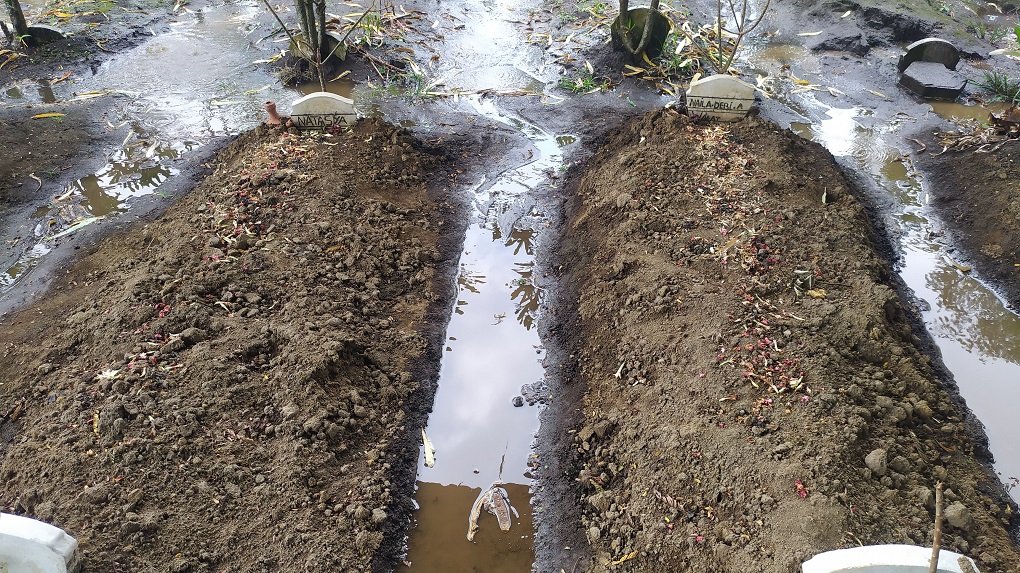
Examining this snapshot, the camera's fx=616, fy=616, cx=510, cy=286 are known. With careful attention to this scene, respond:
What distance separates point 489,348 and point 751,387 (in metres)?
2.33

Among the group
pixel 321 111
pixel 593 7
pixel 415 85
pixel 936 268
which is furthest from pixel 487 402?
pixel 593 7

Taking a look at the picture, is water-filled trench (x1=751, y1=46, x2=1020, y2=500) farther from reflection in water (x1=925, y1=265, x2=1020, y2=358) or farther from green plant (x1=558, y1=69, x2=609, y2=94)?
green plant (x1=558, y1=69, x2=609, y2=94)

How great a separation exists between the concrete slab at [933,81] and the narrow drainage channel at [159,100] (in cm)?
888

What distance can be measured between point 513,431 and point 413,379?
96cm

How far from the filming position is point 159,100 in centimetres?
939

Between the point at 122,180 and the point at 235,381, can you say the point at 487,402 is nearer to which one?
the point at 235,381

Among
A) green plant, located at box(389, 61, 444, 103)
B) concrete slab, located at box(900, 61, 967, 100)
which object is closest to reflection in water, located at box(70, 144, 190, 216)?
green plant, located at box(389, 61, 444, 103)

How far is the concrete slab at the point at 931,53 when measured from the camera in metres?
9.89

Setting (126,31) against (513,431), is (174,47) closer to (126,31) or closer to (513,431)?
(126,31)

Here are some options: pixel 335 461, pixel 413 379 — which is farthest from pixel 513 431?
pixel 335 461

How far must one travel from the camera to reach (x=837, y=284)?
5.39 m

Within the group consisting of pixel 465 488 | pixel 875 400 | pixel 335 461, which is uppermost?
pixel 875 400

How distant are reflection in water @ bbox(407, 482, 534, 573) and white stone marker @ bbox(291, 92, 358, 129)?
15.8 ft

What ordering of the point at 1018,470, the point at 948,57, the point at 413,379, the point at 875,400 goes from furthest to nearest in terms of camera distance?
the point at 948,57 < the point at 413,379 < the point at 1018,470 < the point at 875,400
